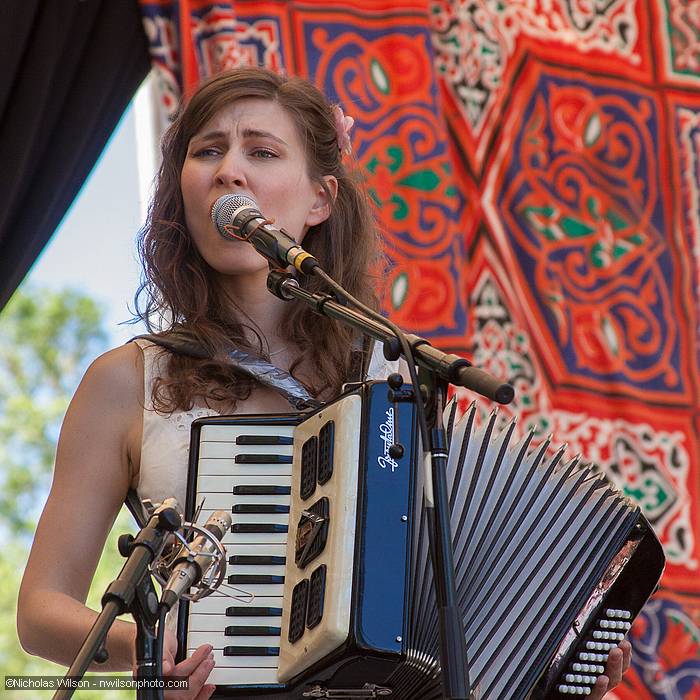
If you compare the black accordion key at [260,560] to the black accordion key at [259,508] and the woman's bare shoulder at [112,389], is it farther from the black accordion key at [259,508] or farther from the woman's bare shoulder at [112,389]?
the woman's bare shoulder at [112,389]

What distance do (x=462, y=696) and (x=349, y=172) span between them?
4.40 ft

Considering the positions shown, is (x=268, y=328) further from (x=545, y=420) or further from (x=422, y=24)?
(x=422, y=24)

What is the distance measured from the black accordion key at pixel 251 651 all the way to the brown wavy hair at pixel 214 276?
1.55 feet

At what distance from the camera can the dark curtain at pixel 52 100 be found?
10.1ft

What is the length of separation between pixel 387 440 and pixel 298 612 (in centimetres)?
26

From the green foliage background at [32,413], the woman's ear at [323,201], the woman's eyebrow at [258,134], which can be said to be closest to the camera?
the woman's eyebrow at [258,134]

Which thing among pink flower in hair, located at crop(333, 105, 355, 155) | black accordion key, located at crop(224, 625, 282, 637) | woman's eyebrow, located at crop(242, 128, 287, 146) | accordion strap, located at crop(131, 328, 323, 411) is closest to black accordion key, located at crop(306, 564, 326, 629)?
black accordion key, located at crop(224, 625, 282, 637)

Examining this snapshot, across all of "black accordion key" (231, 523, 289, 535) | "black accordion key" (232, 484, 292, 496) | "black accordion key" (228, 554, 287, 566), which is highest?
"black accordion key" (232, 484, 292, 496)

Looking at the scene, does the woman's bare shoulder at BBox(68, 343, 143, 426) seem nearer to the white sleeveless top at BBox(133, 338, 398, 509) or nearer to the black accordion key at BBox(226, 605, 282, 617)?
the white sleeveless top at BBox(133, 338, 398, 509)

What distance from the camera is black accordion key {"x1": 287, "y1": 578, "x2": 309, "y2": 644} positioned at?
1.58 m

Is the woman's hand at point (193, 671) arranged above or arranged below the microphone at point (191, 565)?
below

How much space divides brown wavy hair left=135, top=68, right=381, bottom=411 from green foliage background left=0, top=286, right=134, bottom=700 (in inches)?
142

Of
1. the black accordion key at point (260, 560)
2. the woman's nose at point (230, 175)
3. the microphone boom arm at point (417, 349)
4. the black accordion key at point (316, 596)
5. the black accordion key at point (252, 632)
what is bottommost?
the black accordion key at point (252, 632)

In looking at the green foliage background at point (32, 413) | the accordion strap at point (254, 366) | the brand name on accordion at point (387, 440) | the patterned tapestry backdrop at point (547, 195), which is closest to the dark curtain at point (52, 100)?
the patterned tapestry backdrop at point (547, 195)
